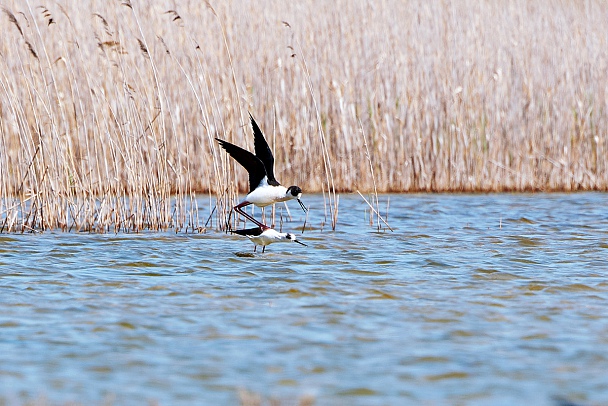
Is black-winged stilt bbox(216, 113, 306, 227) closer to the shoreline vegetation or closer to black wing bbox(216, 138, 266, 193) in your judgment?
black wing bbox(216, 138, 266, 193)

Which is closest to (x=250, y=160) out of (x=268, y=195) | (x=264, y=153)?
(x=264, y=153)

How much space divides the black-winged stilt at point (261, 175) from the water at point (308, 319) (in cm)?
44

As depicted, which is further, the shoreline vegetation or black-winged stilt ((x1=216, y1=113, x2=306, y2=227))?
the shoreline vegetation

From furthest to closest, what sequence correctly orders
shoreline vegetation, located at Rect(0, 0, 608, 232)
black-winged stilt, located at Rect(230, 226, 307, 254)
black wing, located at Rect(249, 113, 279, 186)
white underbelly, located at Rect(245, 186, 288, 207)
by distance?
shoreline vegetation, located at Rect(0, 0, 608, 232)
black wing, located at Rect(249, 113, 279, 186)
white underbelly, located at Rect(245, 186, 288, 207)
black-winged stilt, located at Rect(230, 226, 307, 254)

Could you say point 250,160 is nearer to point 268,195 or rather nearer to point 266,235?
point 268,195

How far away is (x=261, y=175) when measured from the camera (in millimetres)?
7695

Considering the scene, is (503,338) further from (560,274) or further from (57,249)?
(57,249)

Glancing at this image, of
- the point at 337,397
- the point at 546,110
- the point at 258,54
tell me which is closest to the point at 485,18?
the point at 546,110

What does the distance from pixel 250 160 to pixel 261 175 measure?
0.65 ft

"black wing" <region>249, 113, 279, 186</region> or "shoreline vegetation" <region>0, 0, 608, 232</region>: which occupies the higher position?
"shoreline vegetation" <region>0, 0, 608, 232</region>

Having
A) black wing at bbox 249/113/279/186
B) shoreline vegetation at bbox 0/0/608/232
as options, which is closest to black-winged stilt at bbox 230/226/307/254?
black wing at bbox 249/113/279/186

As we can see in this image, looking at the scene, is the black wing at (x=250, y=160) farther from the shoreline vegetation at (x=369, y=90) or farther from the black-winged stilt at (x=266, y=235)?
the shoreline vegetation at (x=369, y=90)

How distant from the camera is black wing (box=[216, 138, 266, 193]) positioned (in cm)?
743

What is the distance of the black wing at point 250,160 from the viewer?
7430 millimetres
